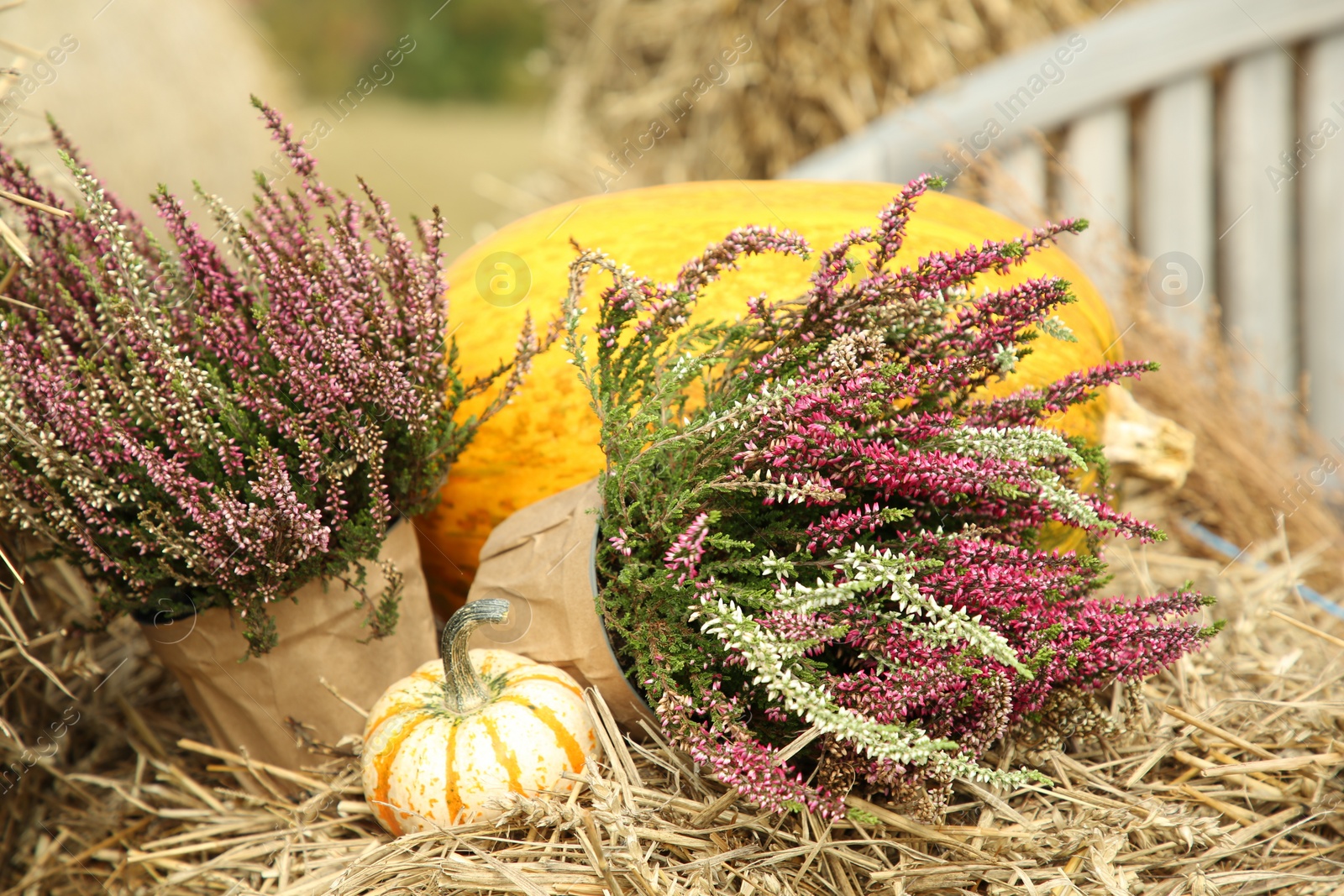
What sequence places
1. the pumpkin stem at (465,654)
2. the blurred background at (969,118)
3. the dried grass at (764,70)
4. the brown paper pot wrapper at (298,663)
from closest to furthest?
1. the pumpkin stem at (465,654)
2. the brown paper pot wrapper at (298,663)
3. the blurred background at (969,118)
4. the dried grass at (764,70)

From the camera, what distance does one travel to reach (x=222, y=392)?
4.26 ft

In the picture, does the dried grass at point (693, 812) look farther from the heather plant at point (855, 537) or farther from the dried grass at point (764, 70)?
the dried grass at point (764, 70)

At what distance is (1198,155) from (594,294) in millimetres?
1968

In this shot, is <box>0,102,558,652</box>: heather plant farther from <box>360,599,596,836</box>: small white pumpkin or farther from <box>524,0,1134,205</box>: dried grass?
<box>524,0,1134,205</box>: dried grass

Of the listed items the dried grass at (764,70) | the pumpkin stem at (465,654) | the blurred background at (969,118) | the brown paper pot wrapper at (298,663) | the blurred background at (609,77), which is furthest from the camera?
the dried grass at (764,70)

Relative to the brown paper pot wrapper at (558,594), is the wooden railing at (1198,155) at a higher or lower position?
lower

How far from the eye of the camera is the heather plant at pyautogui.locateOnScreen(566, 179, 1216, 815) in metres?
1.15

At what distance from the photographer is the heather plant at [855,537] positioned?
115 cm

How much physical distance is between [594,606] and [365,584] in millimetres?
385

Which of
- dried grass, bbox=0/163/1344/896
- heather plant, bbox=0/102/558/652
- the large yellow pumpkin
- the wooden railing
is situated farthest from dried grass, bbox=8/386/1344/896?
the wooden railing

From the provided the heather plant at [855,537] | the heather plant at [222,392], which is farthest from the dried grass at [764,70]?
the heather plant at [855,537]

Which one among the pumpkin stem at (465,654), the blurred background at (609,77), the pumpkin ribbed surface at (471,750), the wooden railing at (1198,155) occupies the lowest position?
the wooden railing at (1198,155)

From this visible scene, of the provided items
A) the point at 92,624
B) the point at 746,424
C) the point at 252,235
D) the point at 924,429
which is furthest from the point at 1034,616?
the point at 92,624

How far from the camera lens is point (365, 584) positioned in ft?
4.86
